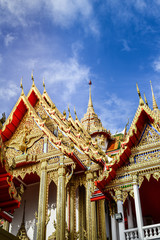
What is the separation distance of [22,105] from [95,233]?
21.0ft

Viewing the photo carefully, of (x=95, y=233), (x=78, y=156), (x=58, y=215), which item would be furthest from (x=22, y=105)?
(x=95, y=233)

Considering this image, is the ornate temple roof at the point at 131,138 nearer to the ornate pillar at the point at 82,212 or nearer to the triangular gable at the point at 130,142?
the triangular gable at the point at 130,142

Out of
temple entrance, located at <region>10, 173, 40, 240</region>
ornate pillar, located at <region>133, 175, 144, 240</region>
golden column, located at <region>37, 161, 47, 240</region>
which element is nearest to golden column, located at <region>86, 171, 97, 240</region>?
golden column, located at <region>37, 161, 47, 240</region>

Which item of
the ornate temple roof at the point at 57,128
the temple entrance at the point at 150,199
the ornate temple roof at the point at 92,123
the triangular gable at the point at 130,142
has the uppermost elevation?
the ornate temple roof at the point at 92,123

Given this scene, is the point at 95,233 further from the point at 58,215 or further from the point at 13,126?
the point at 13,126

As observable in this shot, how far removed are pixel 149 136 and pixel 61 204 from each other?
3798 mm

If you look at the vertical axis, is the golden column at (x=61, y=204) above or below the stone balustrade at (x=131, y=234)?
above

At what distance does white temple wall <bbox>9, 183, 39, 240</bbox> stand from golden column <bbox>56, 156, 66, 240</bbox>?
2.30 m

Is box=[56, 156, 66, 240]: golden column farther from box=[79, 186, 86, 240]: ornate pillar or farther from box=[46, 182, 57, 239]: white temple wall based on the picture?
box=[46, 182, 57, 239]: white temple wall

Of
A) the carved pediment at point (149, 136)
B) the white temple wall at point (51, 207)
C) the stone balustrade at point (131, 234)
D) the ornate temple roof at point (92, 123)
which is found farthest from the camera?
the ornate temple roof at point (92, 123)

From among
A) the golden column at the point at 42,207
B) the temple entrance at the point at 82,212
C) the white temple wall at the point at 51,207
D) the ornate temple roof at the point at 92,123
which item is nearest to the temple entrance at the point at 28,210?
the white temple wall at the point at 51,207

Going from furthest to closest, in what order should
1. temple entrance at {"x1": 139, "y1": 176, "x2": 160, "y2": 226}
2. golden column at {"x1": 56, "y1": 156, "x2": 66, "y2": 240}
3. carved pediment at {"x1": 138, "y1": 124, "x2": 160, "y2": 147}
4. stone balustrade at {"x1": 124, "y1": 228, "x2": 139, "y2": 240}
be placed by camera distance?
golden column at {"x1": 56, "y1": 156, "x2": 66, "y2": 240} → temple entrance at {"x1": 139, "y1": 176, "x2": 160, "y2": 226} → carved pediment at {"x1": 138, "y1": 124, "x2": 160, "y2": 147} → stone balustrade at {"x1": 124, "y1": 228, "x2": 139, "y2": 240}

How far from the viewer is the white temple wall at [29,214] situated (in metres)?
12.9

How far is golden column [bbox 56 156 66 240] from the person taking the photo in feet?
34.8
